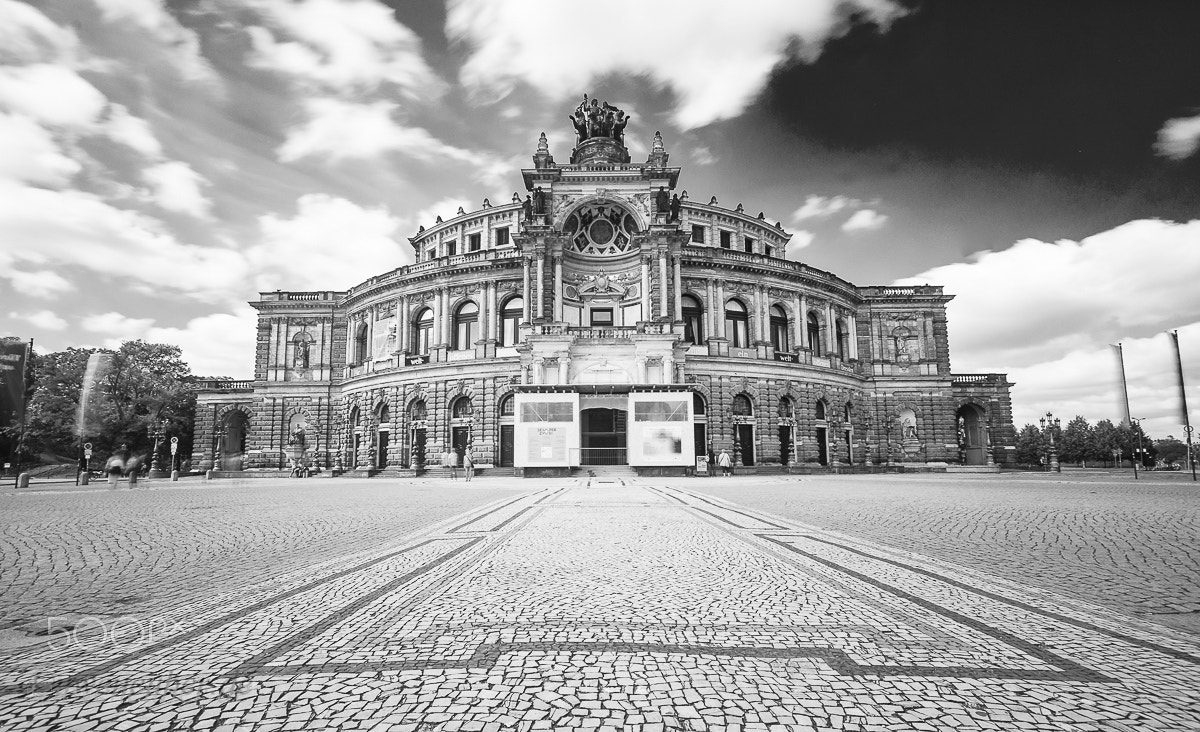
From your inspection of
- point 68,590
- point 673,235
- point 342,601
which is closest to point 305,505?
point 68,590

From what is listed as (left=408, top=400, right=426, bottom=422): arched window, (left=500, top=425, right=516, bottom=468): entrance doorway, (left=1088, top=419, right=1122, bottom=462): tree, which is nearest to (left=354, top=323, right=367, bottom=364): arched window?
(left=408, top=400, right=426, bottom=422): arched window

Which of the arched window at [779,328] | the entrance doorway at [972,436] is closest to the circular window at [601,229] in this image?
the arched window at [779,328]

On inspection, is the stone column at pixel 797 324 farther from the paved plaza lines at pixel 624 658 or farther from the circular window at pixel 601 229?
the paved plaza lines at pixel 624 658

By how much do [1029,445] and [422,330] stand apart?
88.5 m

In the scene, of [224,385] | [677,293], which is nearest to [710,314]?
[677,293]

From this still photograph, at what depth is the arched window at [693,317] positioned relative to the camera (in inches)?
1567

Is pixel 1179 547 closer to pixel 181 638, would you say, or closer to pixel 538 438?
pixel 181 638

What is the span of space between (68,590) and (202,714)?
3859 mm

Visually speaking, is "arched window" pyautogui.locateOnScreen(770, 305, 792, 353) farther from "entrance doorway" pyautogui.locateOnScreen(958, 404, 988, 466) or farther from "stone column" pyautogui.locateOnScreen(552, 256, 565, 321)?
"entrance doorway" pyautogui.locateOnScreen(958, 404, 988, 466)

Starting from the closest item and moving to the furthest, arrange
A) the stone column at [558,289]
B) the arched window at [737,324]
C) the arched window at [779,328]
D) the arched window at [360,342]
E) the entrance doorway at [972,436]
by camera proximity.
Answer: the stone column at [558,289], the arched window at [737,324], the arched window at [779,328], the entrance doorway at [972,436], the arched window at [360,342]

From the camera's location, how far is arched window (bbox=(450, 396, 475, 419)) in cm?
3972

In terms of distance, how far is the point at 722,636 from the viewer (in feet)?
12.1

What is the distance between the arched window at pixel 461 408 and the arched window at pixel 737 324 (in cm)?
1751

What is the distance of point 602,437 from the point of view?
34.7 metres
